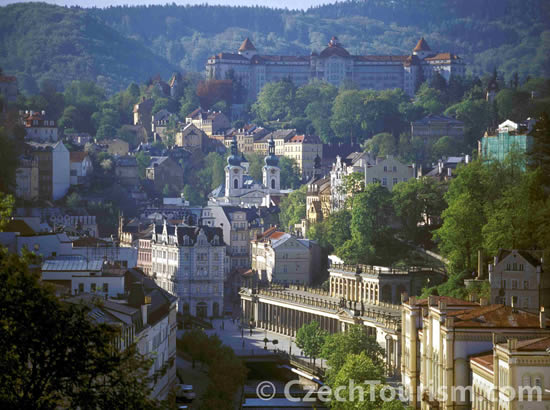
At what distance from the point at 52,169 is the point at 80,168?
7.34 m

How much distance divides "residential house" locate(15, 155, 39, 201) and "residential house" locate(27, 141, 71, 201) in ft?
11.2

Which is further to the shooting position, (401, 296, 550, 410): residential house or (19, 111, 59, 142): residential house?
(19, 111, 59, 142): residential house

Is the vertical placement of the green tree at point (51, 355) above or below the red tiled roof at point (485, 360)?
above

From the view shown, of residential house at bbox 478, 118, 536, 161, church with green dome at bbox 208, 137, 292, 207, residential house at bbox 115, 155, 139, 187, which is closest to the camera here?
residential house at bbox 478, 118, 536, 161

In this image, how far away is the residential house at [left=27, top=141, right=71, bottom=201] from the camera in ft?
484

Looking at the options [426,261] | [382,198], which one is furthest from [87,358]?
[382,198]

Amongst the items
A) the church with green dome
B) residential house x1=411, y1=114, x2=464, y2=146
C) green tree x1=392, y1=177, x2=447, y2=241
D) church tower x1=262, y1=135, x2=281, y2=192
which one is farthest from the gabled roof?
residential house x1=411, y1=114, x2=464, y2=146

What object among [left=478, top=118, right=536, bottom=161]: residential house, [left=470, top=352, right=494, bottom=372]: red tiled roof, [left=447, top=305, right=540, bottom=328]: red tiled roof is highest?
[left=478, top=118, right=536, bottom=161]: residential house

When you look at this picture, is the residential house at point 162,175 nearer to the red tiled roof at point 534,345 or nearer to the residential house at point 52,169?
the residential house at point 52,169

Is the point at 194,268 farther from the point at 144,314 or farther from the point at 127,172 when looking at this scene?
the point at 144,314

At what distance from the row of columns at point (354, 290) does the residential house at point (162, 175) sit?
255ft

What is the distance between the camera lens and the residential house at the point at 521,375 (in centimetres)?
5756

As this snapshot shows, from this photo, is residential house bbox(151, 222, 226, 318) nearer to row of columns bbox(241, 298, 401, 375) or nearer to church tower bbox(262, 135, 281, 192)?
row of columns bbox(241, 298, 401, 375)

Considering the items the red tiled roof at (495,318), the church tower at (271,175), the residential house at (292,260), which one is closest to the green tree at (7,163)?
the residential house at (292,260)
